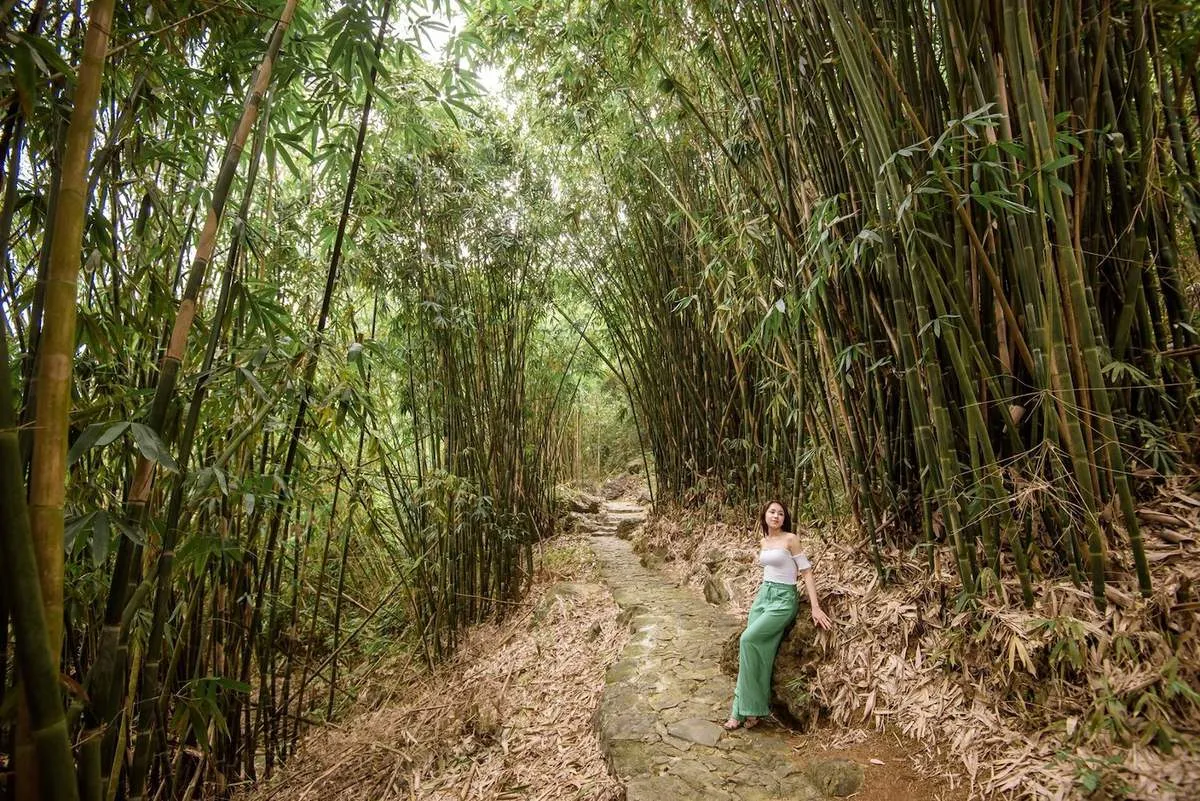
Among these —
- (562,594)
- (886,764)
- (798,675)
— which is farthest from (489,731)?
(886,764)

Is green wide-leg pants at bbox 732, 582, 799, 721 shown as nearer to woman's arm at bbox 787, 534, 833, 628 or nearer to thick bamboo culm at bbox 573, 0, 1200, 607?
woman's arm at bbox 787, 534, 833, 628

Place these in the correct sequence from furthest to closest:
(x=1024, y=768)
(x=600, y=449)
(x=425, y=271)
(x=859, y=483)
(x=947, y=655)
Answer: (x=600, y=449), (x=425, y=271), (x=859, y=483), (x=947, y=655), (x=1024, y=768)

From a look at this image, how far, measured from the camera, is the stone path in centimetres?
163

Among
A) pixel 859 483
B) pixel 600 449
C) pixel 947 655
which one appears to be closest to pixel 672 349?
pixel 859 483

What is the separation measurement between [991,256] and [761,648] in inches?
56.8

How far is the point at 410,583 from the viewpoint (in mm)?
3496

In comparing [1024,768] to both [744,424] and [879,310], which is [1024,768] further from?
Result: [744,424]

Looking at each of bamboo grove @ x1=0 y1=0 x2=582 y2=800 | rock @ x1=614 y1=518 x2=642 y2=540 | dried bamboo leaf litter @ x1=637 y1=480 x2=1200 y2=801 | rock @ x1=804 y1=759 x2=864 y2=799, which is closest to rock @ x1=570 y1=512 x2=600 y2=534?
rock @ x1=614 y1=518 x2=642 y2=540

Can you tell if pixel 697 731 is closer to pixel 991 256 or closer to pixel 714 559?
pixel 714 559

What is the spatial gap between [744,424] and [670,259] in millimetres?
1331

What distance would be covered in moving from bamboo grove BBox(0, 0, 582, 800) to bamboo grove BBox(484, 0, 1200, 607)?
4.22 ft

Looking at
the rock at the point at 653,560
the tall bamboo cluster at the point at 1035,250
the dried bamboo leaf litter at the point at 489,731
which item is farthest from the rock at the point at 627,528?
the tall bamboo cluster at the point at 1035,250

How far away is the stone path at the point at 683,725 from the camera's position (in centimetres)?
163

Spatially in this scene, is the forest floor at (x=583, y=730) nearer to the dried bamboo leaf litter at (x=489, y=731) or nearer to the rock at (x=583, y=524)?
the dried bamboo leaf litter at (x=489, y=731)
